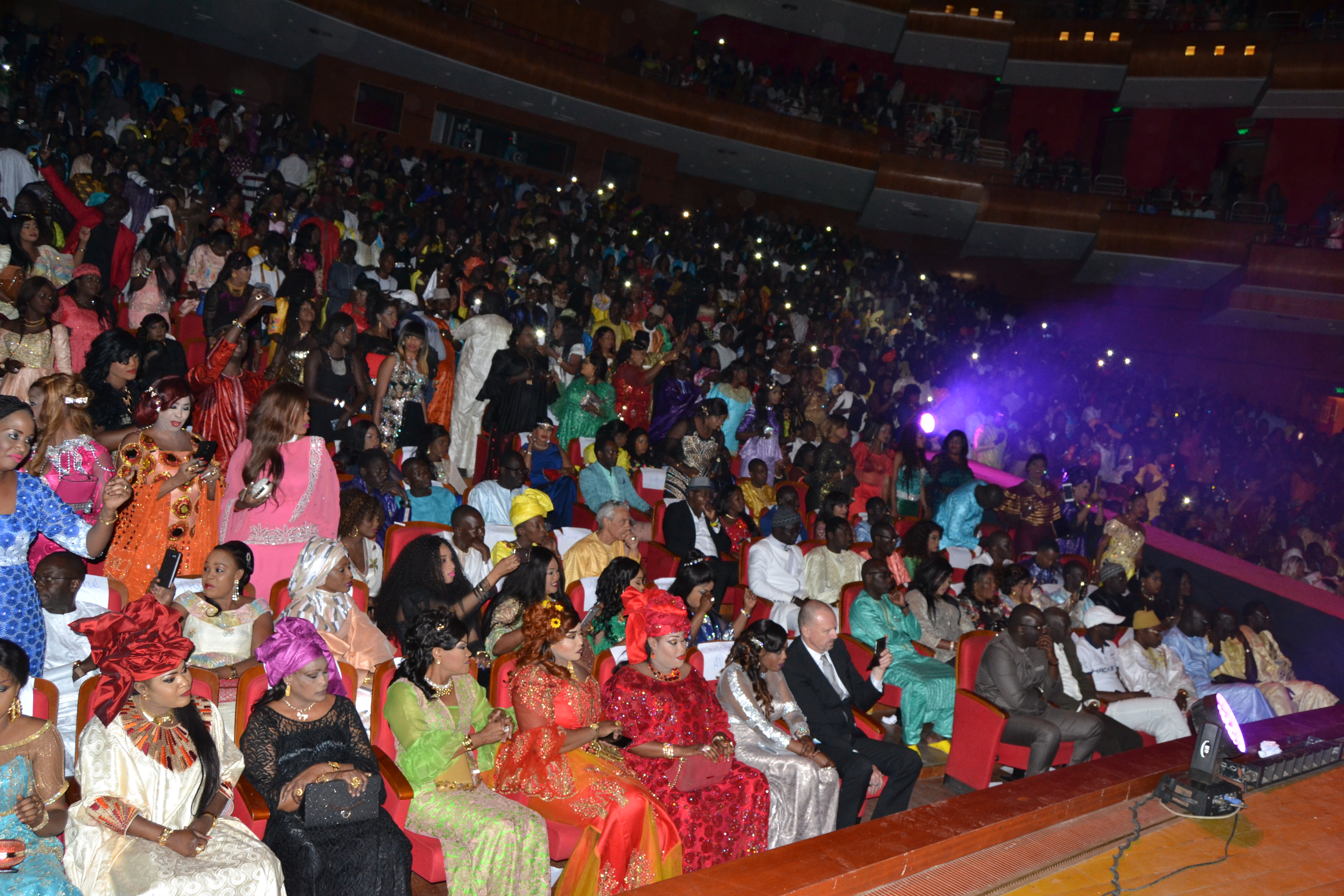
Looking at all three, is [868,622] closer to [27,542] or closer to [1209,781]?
[1209,781]

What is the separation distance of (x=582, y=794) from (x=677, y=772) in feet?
1.44

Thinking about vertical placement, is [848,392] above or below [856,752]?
above

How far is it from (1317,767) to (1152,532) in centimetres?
576

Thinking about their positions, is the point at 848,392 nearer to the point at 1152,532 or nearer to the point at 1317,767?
the point at 1152,532

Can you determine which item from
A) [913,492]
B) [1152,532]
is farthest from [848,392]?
[1152,532]

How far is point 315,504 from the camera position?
15.2 feet

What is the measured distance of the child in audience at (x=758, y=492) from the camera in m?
7.67

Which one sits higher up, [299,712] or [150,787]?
[299,712]

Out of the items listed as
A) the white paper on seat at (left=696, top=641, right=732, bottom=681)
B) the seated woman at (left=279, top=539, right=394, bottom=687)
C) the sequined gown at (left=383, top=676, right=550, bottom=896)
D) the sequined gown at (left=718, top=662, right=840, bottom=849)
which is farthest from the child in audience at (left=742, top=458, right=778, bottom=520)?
the sequined gown at (left=383, top=676, right=550, bottom=896)

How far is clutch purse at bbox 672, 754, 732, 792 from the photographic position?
13.0ft

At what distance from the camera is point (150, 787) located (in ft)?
9.77

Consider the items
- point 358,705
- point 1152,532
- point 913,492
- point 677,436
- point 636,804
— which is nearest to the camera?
point 636,804

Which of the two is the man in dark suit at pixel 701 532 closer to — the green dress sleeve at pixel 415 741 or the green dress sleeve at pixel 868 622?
the green dress sleeve at pixel 868 622

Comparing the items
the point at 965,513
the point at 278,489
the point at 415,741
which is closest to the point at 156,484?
the point at 278,489
